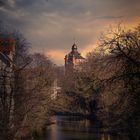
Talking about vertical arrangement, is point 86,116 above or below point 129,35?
below

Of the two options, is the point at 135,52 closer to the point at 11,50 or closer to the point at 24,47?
the point at 11,50

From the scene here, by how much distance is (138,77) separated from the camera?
2206cm

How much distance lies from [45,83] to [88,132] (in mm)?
8291

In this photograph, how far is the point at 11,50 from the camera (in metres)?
38.0

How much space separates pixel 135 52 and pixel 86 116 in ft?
153

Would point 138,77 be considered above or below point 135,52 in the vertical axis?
below

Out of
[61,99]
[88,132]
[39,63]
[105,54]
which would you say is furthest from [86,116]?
[105,54]

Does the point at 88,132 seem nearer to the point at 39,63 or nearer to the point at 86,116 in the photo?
the point at 39,63

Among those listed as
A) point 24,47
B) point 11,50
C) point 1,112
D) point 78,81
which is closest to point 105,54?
point 1,112

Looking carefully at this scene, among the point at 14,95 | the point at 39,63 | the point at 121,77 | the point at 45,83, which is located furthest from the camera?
the point at 39,63

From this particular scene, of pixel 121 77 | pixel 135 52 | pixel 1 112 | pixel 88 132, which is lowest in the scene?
pixel 88 132

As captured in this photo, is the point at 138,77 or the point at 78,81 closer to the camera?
the point at 138,77

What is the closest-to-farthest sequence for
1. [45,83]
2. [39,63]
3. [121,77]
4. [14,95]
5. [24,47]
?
[121,77]
[14,95]
[24,47]
[45,83]
[39,63]

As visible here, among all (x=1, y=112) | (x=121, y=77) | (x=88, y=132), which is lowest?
(x=88, y=132)
